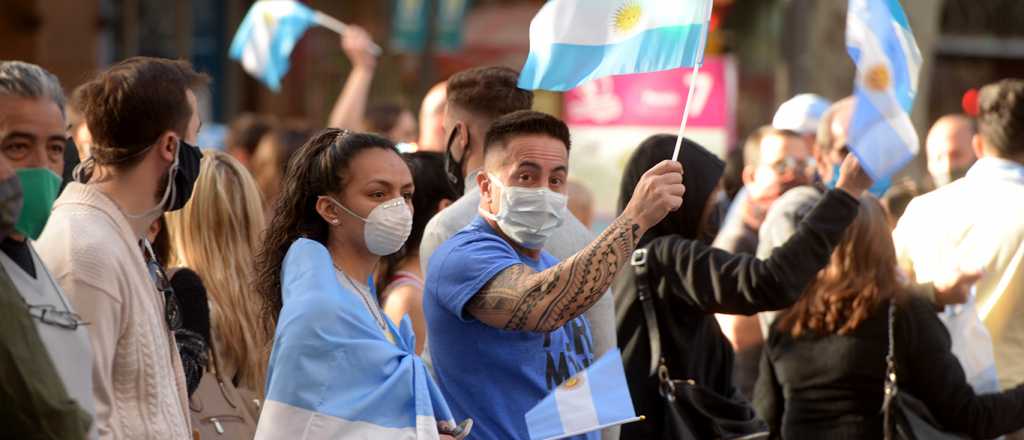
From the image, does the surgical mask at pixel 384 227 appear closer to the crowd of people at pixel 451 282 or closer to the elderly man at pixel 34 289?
the crowd of people at pixel 451 282

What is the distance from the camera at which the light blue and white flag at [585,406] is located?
4.01 metres

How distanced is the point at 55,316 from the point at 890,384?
10.3 feet

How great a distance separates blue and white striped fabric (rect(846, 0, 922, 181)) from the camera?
202 inches

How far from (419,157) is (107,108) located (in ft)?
7.29

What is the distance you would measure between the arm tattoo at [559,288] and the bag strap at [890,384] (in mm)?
1729

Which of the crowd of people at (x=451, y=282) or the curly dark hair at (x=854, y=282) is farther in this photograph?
the curly dark hair at (x=854, y=282)

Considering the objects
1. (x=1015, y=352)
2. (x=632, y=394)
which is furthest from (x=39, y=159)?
(x=1015, y=352)

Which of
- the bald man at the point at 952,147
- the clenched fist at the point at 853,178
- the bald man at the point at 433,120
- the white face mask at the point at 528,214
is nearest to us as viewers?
the white face mask at the point at 528,214

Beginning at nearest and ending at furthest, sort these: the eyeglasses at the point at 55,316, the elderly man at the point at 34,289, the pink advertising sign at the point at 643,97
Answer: the elderly man at the point at 34,289, the eyeglasses at the point at 55,316, the pink advertising sign at the point at 643,97

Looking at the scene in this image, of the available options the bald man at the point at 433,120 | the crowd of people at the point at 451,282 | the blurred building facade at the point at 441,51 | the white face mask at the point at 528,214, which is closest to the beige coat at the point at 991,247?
the crowd of people at the point at 451,282

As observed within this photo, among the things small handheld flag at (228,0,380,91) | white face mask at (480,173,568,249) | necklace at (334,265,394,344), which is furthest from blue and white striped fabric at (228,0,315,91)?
necklace at (334,265,394,344)

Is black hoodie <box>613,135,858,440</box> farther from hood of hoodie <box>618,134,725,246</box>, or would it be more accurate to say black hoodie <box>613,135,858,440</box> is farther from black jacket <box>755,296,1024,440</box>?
black jacket <box>755,296,1024,440</box>

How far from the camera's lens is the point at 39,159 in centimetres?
336

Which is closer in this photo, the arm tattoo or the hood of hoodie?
the arm tattoo
